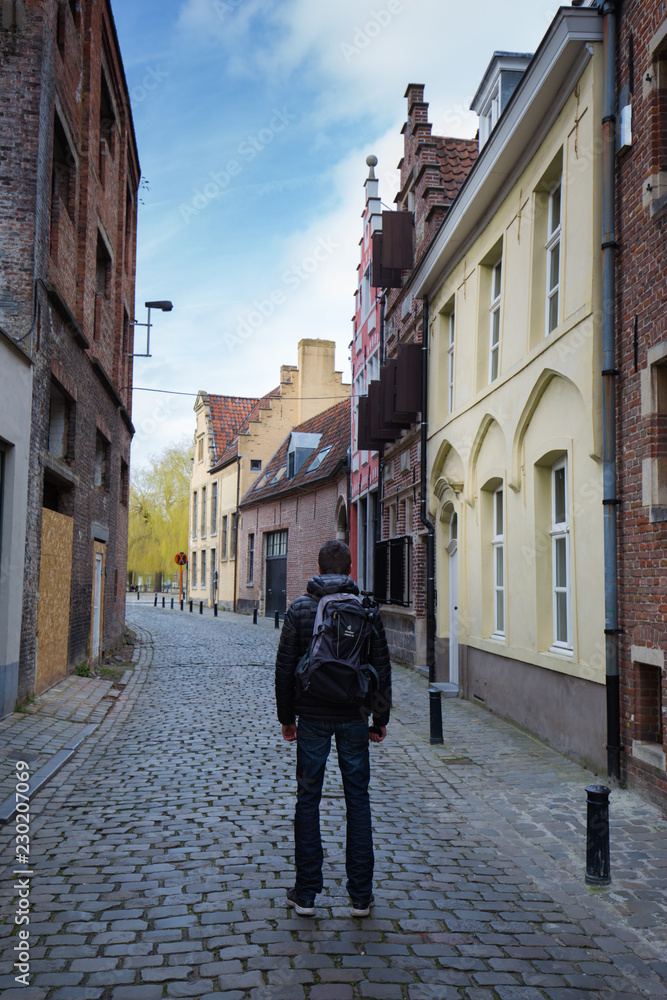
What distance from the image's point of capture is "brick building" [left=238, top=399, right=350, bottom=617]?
27.1 metres

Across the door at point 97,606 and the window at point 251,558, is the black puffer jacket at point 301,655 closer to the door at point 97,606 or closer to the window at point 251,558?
the door at point 97,606

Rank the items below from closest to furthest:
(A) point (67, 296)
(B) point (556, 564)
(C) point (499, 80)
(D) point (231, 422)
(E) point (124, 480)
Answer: (B) point (556, 564), (C) point (499, 80), (A) point (67, 296), (E) point (124, 480), (D) point (231, 422)

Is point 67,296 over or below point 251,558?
over

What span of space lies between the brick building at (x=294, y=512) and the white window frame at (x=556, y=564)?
15638 millimetres

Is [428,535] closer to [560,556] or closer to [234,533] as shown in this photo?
[560,556]

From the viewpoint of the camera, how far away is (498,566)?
1139 centimetres

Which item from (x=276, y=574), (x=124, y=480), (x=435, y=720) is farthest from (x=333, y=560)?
(x=276, y=574)

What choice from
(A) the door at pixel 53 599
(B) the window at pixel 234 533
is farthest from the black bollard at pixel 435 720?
(B) the window at pixel 234 533

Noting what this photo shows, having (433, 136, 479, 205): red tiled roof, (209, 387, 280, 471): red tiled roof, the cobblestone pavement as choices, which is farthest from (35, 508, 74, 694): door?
(209, 387, 280, 471): red tiled roof

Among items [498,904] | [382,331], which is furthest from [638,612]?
[382,331]

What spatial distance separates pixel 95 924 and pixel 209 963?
28.4 inches

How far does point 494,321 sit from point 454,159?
5971 millimetres

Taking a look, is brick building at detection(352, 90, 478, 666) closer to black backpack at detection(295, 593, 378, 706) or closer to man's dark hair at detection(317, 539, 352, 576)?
man's dark hair at detection(317, 539, 352, 576)

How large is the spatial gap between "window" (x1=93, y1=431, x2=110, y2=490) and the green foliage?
119 ft
